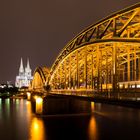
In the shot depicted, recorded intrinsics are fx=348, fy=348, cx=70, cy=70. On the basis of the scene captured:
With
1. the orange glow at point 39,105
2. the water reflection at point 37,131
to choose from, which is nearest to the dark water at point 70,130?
the water reflection at point 37,131

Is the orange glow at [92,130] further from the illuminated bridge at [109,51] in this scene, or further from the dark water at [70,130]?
the illuminated bridge at [109,51]

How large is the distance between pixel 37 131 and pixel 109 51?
59.4ft

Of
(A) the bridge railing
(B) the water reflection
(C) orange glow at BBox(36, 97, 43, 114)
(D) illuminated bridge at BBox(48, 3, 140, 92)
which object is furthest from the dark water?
(A) the bridge railing

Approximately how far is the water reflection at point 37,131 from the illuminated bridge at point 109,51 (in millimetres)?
7848

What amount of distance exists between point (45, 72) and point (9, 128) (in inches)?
2770

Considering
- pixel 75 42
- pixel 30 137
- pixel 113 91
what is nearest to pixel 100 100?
pixel 113 91

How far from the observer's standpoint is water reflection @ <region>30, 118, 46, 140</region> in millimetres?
42366

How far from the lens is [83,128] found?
48.5m

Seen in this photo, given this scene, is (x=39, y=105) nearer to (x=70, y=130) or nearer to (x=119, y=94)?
(x=70, y=130)

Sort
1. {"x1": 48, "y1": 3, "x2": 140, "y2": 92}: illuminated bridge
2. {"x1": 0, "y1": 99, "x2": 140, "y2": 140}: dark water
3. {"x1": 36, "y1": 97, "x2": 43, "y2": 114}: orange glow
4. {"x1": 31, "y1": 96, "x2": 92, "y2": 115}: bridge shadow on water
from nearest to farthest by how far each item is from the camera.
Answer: {"x1": 48, "y1": 3, "x2": 140, "y2": 92}: illuminated bridge < {"x1": 0, "y1": 99, "x2": 140, "y2": 140}: dark water < {"x1": 31, "y1": 96, "x2": 92, "y2": 115}: bridge shadow on water < {"x1": 36, "y1": 97, "x2": 43, "y2": 114}: orange glow

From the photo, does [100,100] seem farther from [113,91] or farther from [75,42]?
[75,42]

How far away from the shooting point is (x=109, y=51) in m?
56.0

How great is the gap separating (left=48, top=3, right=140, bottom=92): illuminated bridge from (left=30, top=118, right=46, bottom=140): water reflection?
785 cm

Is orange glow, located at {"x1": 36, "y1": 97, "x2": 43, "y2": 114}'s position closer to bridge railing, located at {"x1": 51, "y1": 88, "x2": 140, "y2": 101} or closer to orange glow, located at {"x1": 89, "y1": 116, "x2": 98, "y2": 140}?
orange glow, located at {"x1": 89, "y1": 116, "x2": 98, "y2": 140}
